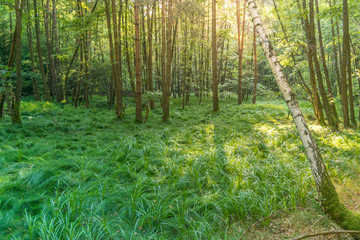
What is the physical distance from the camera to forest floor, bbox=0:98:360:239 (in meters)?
2.54

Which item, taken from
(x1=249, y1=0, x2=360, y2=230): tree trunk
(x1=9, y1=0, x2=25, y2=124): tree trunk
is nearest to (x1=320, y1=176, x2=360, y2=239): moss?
(x1=249, y1=0, x2=360, y2=230): tree trunk

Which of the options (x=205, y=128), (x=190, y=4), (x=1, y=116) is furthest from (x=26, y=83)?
(x=205, y=128)

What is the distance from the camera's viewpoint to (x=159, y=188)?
137 inches

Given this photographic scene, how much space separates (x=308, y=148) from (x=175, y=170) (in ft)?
7.73

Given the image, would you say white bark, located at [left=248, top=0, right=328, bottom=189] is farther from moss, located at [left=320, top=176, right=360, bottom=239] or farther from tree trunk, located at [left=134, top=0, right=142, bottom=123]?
tree trunk, located at [left=134, top=0, right=142, bottom=123]

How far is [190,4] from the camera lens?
9.88 m

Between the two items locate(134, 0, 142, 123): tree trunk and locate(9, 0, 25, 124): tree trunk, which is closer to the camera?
locate(9, 0, 25, 124): tree trunk

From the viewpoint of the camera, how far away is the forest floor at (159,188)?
8.33ft

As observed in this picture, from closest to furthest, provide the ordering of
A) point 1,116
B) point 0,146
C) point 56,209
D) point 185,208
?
1. point 56,209
2. point 185,208
3. point 0,146
4. point 1,116

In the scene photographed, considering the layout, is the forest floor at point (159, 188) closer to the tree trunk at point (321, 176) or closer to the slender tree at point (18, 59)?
the tree trunk at point (321, 176)

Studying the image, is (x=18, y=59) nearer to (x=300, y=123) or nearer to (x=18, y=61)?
(x=18, y=61)

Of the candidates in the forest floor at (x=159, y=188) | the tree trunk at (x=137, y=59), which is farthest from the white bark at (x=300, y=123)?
the tree trunk at (x=137, y=59)

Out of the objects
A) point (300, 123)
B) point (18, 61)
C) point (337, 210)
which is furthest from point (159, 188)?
point (18, 61)

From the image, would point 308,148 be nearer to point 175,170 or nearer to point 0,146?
point 175,170
